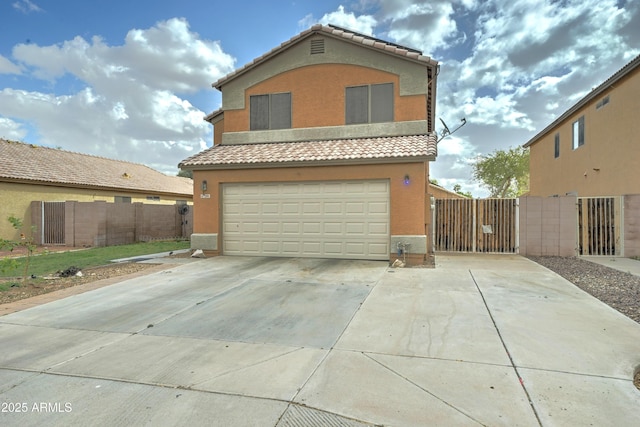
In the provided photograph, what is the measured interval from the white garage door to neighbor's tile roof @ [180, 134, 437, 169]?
0.81 meters

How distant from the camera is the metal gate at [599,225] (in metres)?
11.1

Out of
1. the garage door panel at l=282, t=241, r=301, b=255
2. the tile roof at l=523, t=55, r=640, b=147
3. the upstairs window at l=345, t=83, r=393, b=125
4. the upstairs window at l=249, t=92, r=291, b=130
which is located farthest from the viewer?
the upstairs window at l=249, t=92, r=291, b=130

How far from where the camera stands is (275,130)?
42.2ft

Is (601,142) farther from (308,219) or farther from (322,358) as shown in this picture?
(322,358)

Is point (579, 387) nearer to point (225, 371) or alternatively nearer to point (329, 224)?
point (225, 371)

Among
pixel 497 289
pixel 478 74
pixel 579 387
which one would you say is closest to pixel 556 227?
pixel 497 289

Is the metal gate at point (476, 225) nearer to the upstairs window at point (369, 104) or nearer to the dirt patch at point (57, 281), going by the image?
the upstairs window at point (369, 104)

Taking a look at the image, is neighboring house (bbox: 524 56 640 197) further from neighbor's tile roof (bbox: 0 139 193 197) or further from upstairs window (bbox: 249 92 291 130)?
neighbor's tile roof (bbox: 0 139 193 197)

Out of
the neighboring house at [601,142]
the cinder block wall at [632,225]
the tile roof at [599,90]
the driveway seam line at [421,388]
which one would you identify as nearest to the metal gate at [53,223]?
the driveway seam line at [421,388]

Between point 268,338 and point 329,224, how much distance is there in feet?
22.1

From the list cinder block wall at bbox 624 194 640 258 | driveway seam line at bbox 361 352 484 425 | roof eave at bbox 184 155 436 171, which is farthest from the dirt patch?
cinder block wall at bbox 624 194 640 258

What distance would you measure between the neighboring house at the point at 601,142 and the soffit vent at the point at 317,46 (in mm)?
10735

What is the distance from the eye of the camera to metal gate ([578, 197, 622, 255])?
1108 cm

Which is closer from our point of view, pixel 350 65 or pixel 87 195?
pixel 350 65
